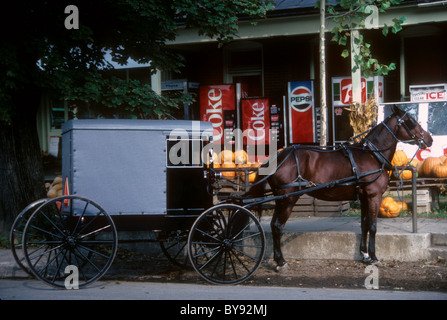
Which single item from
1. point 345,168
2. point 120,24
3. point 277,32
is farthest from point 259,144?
point 345,168

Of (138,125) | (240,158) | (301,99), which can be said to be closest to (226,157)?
(240,158)

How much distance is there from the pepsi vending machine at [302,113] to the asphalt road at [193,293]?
8953 mm

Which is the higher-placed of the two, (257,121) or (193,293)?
(257,121)

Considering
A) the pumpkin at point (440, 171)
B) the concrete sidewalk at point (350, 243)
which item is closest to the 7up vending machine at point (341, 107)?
the pumpkin at point (440, 171)

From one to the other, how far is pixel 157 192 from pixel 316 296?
2270mm

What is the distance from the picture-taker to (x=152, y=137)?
23.3ft

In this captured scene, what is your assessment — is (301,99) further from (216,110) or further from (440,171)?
(440,171)

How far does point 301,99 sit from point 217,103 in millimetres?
2372

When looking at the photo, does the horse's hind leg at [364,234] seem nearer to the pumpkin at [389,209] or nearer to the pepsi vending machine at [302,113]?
the pumpkin at [389,209]

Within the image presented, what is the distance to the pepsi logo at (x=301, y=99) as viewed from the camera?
15320mm

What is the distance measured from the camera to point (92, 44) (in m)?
10.2

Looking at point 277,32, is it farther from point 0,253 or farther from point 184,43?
point 0,253

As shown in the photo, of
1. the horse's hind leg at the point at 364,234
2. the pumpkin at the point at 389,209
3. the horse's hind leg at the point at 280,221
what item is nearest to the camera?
the horse's hind leg at the point at 280,221

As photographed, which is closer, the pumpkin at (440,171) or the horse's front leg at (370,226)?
the horse's front leg at (370,226)
